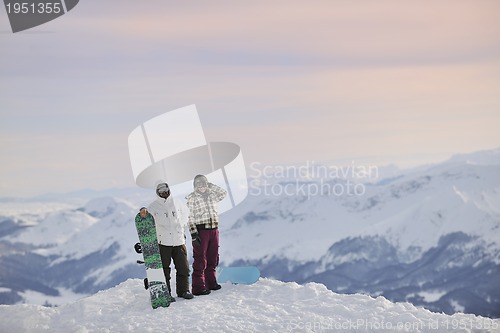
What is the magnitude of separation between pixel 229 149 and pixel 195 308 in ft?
22.1

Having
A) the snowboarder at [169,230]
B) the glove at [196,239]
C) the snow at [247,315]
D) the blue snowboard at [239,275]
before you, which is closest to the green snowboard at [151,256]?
the snowboarder at [169,230]

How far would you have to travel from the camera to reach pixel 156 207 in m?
14.5

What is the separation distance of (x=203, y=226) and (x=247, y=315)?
8.66ft

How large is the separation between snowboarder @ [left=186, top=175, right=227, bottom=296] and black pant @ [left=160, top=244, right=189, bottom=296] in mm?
278

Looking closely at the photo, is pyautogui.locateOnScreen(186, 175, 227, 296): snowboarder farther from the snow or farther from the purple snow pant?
the snow

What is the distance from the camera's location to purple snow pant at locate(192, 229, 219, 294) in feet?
48.5

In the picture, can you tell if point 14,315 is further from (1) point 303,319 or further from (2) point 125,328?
(1) point 303,319

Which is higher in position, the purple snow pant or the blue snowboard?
the purple snow pant

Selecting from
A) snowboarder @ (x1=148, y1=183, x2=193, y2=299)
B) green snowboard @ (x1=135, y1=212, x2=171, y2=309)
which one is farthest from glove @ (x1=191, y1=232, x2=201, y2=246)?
green snowboard @ (x1=135, y1=212, x2=171, y2=309)

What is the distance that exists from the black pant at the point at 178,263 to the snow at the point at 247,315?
410 millimetres

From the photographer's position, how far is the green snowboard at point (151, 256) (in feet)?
46.9

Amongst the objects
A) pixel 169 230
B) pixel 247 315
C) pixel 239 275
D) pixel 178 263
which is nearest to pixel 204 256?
pixel 178 263

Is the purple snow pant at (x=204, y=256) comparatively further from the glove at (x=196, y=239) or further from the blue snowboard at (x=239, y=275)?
the blue snowboard at (x=239, y=275)

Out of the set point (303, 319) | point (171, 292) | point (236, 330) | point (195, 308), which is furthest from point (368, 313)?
point (171, 292)
